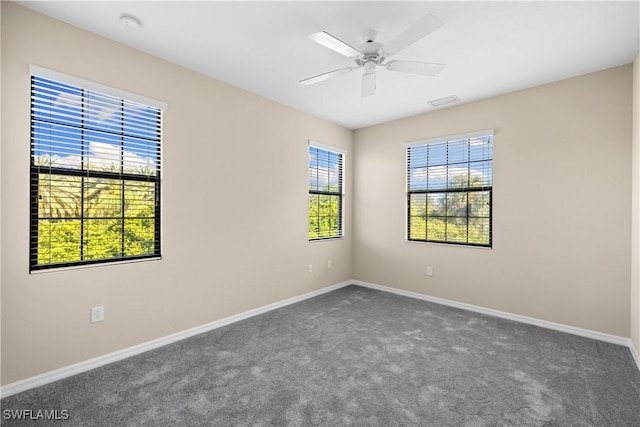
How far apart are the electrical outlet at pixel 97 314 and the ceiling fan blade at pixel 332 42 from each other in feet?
8.69

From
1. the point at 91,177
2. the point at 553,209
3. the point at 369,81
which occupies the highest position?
the point at 369,81

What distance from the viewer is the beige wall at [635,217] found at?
2.58 metres

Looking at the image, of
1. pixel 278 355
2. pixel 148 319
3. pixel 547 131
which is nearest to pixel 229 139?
pixel 148 319

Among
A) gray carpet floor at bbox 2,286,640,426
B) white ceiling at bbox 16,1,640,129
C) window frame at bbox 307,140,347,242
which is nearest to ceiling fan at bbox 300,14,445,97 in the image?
white ceiling at bbox 16,1,640,129

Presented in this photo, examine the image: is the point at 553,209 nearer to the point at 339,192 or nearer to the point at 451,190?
the point at 451,190

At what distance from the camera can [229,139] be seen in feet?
11.2

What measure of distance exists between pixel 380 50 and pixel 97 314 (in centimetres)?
313

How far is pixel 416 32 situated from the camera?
1965mm

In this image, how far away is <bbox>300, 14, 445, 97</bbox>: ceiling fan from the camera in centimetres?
194

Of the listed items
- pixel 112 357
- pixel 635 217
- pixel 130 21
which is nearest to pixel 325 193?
pixel 130 21

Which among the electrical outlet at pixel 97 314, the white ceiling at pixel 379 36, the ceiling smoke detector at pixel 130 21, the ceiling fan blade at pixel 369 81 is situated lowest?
the electrical outlet at pixel 97 314

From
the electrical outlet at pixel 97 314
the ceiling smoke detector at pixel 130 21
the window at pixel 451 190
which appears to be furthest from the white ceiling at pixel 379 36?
the electrical outlet at pixel 97 314

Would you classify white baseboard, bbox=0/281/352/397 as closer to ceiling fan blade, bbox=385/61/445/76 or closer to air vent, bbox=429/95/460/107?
ceiling fan blade, bbox=385/61/445/76

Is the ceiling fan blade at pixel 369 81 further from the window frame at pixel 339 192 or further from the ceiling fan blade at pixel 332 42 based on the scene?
the window frame at pixel 339 192
